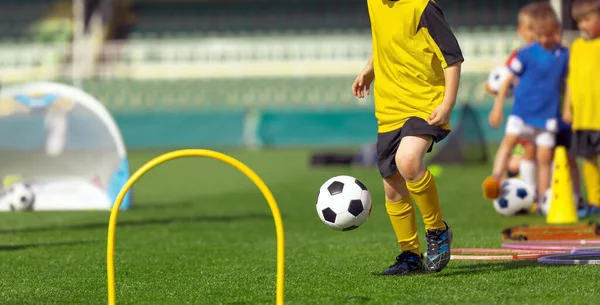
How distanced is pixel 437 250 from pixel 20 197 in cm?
659

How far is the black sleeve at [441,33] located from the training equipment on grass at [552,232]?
2414 millimetres

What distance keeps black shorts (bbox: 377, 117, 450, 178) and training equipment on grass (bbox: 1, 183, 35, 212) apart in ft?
21.0

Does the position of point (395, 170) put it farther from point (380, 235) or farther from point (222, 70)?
point (222, 70)

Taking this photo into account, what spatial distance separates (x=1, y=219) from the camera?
10.3m

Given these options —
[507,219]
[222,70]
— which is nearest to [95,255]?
[507,219]

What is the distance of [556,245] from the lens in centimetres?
688

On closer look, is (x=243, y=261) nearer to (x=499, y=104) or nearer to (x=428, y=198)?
(x=428, y=198)

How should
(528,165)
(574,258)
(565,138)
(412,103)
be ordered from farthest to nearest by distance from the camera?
(528,165) → (565,138) → (574,258) → (412,103)

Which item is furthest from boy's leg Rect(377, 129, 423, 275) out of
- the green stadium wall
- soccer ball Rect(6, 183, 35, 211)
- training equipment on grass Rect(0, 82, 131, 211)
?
the green stadium wall

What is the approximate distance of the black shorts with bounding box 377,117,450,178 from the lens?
5512 mm

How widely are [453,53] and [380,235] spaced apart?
133 inches

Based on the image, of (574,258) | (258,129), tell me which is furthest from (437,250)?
(258,129)

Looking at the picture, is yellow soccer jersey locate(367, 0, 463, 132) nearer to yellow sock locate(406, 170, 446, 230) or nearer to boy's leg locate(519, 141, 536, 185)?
yellow sock locate(406, 170, 446, 230)

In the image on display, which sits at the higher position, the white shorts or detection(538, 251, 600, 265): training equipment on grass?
detection(538, 251, 600, 265): training equipment on grass
